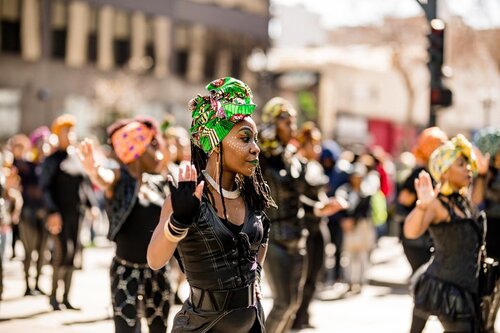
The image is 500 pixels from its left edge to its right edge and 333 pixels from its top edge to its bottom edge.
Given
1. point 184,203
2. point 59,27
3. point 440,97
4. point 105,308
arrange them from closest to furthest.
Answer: point 184,203, point 105,308, point 440,97, point 59,27

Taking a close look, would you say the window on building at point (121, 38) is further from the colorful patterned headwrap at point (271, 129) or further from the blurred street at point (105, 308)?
the colorful patterned headwrap at point (271, 129)

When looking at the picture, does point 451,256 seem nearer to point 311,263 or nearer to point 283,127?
point 283,127

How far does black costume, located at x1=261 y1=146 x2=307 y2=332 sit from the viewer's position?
7.94 metres

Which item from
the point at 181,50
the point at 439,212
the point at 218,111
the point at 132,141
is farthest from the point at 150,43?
the point at 218,111

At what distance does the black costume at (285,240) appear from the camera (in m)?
7.94

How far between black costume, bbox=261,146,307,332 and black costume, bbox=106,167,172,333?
127cm

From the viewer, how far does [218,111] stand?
477cm

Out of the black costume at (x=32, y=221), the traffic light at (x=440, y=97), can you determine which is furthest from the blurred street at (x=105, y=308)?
the traffic light at (x=440, y=97)

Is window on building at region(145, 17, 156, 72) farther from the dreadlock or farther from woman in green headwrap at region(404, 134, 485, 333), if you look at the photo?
the dreadlock

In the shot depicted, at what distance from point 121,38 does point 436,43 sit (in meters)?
32.1

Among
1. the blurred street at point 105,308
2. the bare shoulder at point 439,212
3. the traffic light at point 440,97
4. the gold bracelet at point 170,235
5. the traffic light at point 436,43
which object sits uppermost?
the traffic light at point 436,43

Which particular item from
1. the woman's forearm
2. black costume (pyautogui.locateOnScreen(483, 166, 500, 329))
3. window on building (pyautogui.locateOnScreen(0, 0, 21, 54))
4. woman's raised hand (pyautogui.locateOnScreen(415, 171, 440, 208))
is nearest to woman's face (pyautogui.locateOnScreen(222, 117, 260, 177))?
woman's raised hand (pyautogui.locateOnScreen(415, 171, 440, 208))

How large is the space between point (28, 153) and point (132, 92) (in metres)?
27.4

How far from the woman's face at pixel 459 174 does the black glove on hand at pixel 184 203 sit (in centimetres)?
273
